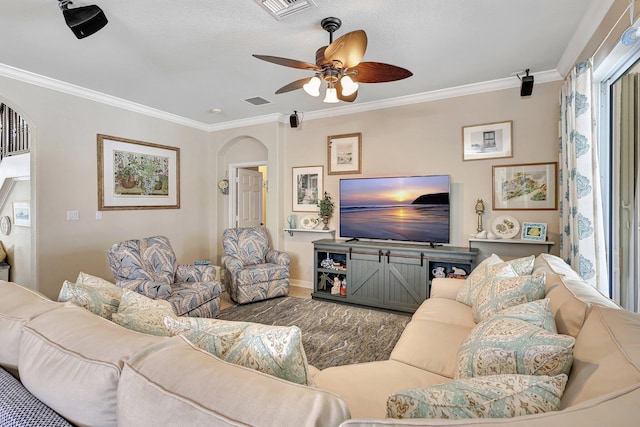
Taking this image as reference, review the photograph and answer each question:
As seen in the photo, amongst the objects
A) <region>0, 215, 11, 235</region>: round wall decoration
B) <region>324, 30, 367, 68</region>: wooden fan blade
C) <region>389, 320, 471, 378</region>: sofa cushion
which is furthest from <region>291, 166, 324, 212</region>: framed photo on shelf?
<region>0, 215, 11, 235</region>: round wall decoration

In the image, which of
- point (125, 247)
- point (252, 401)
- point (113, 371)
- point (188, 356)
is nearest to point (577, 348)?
point (252, 401)

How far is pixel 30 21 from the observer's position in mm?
2330

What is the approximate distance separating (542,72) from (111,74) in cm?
451

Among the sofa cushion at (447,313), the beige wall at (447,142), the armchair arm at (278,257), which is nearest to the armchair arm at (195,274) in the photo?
→ the armchair arm at (278,257)

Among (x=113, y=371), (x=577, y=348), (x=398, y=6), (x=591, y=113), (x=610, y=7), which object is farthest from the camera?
(x=591, y=113)

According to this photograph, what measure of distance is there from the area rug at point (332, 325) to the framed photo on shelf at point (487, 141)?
2.07 metres

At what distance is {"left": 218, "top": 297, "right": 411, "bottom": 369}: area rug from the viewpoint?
2.62m

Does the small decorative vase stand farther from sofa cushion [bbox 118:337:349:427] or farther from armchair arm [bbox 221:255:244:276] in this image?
sofa cushion [bbox 118:337:349:427]

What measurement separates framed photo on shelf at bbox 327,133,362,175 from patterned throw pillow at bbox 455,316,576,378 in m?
3.28

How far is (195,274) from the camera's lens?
11.5 feet

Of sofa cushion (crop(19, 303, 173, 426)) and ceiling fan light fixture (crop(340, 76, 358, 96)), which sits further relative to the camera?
ceiling fan light fixture (crop(340, 76, 358, 96))

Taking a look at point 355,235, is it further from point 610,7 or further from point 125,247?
point 610,7

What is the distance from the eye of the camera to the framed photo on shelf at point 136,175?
13.1ft

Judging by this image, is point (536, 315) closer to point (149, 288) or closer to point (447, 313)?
point (447, 313)
